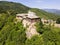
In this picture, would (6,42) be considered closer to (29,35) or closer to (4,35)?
(4,35)

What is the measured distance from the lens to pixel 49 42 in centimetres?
3466

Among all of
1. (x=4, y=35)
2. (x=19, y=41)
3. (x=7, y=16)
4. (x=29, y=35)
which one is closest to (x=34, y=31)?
(x=29, y=35)

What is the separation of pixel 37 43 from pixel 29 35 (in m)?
6.03

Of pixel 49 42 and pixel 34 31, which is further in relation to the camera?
pixel 34 31

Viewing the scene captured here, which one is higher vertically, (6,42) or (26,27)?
(26,27)

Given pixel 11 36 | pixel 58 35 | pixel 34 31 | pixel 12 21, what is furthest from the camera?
pixel 12 21

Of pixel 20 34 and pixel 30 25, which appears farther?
pixel 30 25

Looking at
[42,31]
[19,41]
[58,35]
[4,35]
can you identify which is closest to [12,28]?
[4,35]

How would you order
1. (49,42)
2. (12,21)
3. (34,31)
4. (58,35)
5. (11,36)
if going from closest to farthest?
(49,42) < (58,35) < (34,31) < (11,36) < (12,21)

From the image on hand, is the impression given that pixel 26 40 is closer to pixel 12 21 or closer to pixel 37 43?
pixel 37 43

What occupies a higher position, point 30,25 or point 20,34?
point 30,25

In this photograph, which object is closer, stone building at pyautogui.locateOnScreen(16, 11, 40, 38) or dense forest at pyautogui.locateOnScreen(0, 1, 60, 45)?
Answer: dense forest at pyautogui.locateOnScreen(0, 1, 60, 45)

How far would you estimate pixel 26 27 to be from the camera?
4450cm

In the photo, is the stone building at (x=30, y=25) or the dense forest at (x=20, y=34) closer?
the dense forest at (x=20, y=34)
